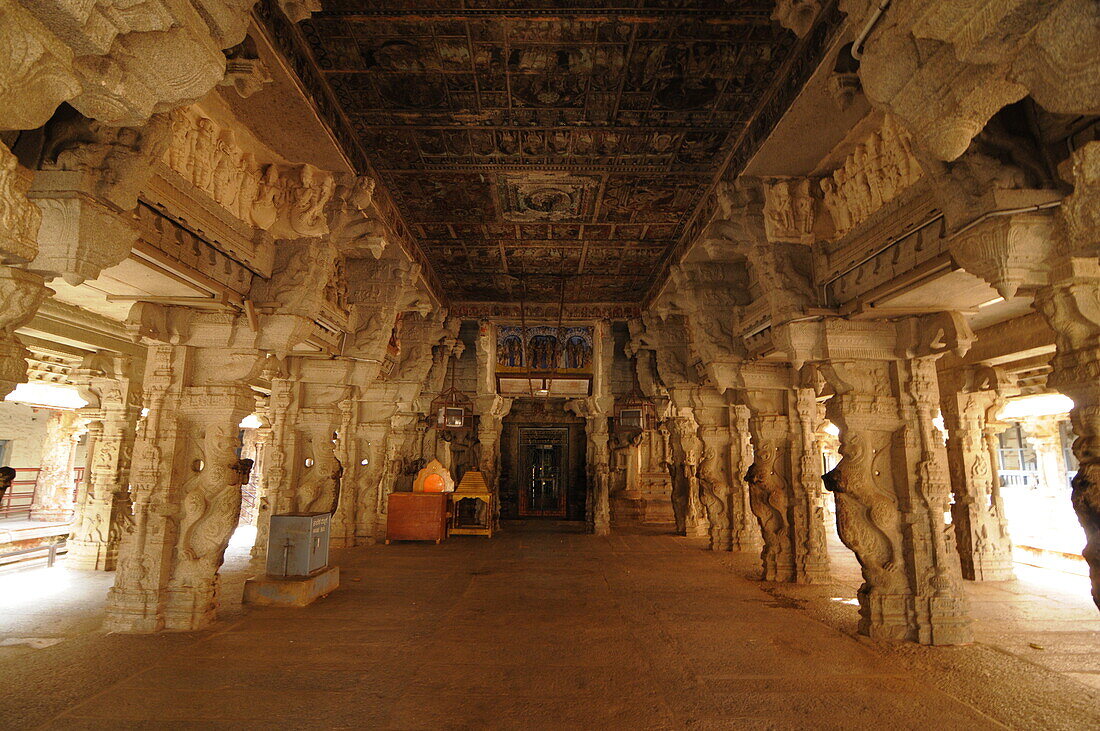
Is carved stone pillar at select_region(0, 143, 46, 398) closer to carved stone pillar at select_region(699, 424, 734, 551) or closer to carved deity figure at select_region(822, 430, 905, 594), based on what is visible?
carved deity figure at select_region(822, 430, 905, 594)

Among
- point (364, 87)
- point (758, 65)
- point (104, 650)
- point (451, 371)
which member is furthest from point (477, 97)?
point (451, 371)

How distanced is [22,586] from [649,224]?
32.2ft

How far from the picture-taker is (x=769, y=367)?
793 centimetres

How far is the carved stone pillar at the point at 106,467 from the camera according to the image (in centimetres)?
847

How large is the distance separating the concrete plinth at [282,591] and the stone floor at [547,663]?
206 mm

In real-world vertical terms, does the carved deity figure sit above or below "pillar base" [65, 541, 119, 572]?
above

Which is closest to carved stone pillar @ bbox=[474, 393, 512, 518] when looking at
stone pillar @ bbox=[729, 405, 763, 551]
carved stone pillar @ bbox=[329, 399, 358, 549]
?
carved stone pillar @ bbox=[329, 399, 358, 549]

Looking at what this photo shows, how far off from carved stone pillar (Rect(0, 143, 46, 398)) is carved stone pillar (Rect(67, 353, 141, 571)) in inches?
278

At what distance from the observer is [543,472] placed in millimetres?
17219

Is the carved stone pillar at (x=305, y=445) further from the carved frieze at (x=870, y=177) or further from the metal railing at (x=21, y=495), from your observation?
the metal railing at (x=21, y=495)

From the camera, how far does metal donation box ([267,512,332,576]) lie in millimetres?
6527

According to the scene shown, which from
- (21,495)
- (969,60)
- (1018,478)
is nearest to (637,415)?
(969,60)

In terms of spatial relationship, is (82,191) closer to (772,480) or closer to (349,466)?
(772,480)

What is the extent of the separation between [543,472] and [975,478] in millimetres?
11266
